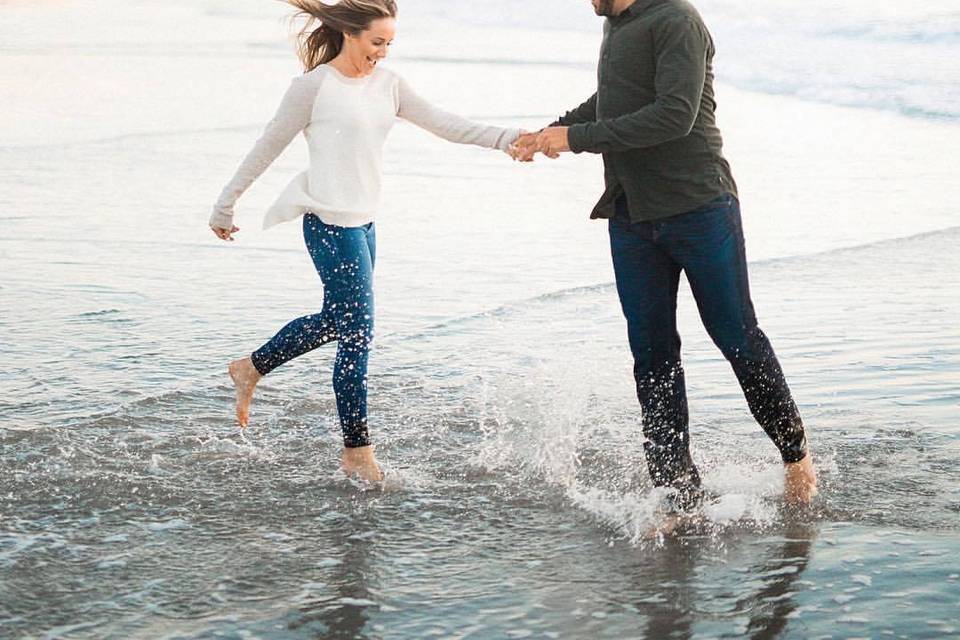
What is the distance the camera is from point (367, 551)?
475cm

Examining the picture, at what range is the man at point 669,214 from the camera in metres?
4.56

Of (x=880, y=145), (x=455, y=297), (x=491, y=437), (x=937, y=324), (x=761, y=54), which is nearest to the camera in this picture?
(x=491, y=437)

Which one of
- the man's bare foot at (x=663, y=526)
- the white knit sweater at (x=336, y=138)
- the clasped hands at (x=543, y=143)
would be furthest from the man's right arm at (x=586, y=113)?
the man's bare foot at (x=663, y=526)

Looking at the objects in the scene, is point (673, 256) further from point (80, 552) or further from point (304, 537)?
A: point (80, 552)

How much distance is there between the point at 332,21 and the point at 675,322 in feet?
5.45

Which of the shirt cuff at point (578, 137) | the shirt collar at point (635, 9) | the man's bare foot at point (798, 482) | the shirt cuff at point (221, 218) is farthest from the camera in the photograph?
the shirt cuff at point (221, 218)

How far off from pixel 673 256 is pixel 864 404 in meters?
2.08

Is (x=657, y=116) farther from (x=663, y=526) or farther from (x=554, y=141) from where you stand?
(x=663, y=526)

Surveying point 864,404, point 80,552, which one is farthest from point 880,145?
point 80,552

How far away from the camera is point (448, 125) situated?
5.75 meters

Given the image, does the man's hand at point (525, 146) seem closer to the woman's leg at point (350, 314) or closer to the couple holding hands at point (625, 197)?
the couple holding hands at point (625, 197)

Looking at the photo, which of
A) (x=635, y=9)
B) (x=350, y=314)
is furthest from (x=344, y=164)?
(x=635, y=9)

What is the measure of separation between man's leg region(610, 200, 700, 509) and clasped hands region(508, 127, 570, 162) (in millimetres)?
322

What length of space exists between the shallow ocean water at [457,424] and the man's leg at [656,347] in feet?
0.66
